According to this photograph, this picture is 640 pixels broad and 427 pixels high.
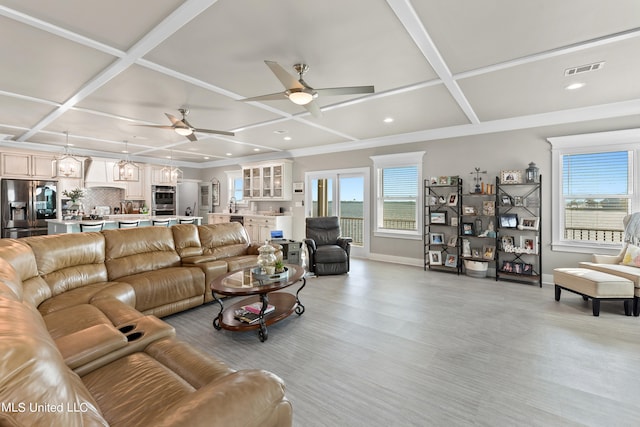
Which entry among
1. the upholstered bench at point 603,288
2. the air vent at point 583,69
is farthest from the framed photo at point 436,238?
the air vent at point 583,69

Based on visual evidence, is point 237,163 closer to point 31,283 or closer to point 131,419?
point 31,283

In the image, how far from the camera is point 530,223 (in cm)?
454

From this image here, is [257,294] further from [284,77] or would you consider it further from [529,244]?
[529,244]

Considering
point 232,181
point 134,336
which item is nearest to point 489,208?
point 134,336

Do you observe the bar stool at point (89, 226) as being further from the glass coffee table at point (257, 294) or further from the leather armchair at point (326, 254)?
the leather armchair at point (326, 254)

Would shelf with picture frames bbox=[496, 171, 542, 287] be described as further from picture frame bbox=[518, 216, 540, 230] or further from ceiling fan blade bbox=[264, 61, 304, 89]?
ceiling fan blade bbox=[264, 61, 304, 89]

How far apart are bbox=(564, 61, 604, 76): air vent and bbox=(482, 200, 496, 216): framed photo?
229 cm

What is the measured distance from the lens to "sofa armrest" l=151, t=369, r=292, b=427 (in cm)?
91

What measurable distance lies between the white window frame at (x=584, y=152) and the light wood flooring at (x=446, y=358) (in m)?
0.97

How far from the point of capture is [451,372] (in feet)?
7.06

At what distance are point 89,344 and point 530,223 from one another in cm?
561

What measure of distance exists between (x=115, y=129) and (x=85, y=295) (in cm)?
405

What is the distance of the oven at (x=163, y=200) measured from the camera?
27.6ft

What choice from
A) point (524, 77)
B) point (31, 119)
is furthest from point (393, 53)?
point (31, 119)
